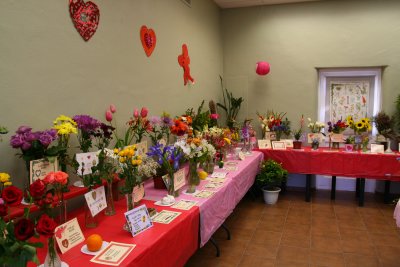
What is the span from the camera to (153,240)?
5.94 feet

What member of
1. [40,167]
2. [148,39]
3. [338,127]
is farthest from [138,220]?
[338,127]

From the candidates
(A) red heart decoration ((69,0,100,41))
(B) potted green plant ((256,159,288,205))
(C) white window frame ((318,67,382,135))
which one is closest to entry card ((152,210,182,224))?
(A) red heart decoration ((69,0,100,41))


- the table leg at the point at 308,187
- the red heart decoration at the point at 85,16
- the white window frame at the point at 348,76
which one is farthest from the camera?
the white window frame at the point at 348,76

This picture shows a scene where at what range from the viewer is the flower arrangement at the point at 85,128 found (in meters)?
2.24

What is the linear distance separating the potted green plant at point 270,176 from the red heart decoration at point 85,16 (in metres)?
3.18

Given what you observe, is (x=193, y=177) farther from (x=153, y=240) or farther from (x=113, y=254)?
(x=113, y=254)

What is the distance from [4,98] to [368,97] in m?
5.33

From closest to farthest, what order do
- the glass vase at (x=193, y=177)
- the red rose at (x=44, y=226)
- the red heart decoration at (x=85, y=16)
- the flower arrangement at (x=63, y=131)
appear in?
1. the red rose at (x=44, y=226)
2. the flower arrangement at (x=63, y=131)
3. the red heart decoration at (x=85, y=16)
4. the glass vase at (x=193, y=177)

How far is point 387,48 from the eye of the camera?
505cm

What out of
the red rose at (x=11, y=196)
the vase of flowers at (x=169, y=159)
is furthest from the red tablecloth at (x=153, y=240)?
the red rose at (x=11, y=196)

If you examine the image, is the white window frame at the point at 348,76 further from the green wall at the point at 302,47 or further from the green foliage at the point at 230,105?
the green foliage at the point at 230,105

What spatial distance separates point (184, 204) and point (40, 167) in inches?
41.4

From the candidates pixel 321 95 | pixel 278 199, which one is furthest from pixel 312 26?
pixel 278 199

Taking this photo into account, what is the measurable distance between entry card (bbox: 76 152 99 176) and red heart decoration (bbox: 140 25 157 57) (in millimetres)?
1477
